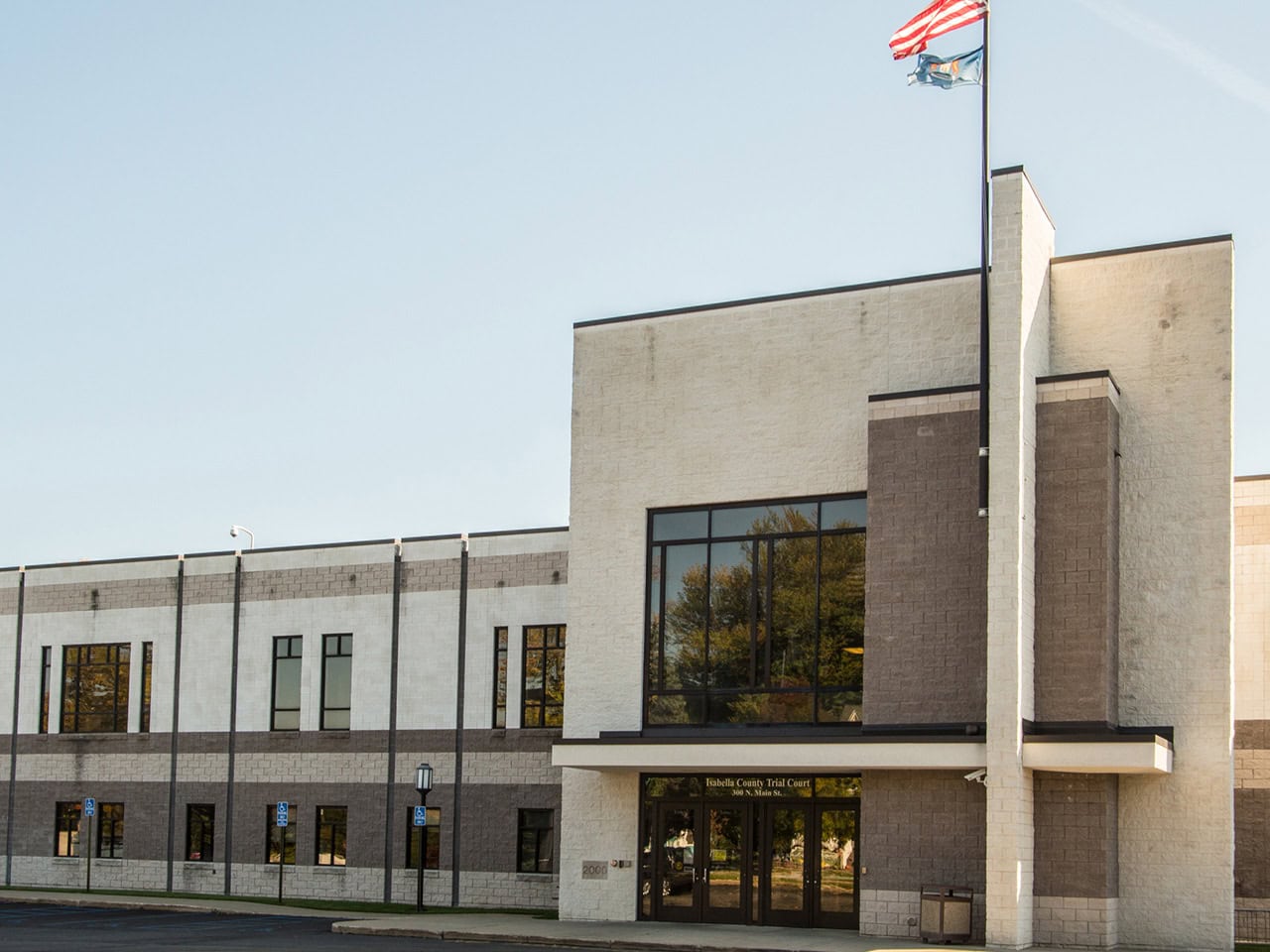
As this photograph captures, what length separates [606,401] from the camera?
3141 cm

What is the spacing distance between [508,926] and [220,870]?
46.4ft

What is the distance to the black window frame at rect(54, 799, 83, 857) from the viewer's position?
139ft

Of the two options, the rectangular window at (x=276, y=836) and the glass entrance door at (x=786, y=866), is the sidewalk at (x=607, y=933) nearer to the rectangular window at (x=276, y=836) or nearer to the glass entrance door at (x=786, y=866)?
the glass entrance door at (x=786, y=866)

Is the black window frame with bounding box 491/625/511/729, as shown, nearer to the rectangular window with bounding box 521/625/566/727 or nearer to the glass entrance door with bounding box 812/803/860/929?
the rectangular window with bounding box 521/625/566/727

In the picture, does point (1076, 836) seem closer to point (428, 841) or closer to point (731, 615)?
point (731, 615)

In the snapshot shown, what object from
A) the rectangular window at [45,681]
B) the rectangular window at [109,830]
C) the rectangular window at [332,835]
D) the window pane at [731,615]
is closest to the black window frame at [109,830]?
the rectangular window at [109,830]

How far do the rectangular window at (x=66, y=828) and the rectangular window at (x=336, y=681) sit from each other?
8126 millimetres

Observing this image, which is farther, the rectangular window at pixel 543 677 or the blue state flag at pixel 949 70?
the rectangular window at pixel 543 677

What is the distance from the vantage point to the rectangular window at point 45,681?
4347 centimetres

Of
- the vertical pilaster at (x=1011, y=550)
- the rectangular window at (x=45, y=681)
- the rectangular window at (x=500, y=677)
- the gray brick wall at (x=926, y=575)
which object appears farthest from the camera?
the rectangular window at (x=45, y=681)

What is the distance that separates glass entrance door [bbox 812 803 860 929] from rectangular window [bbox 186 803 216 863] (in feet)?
60.6

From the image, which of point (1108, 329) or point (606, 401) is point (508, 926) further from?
point (1108, 329)

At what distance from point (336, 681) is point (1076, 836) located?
20105 millimetres

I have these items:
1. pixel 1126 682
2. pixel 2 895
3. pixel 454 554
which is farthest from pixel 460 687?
pixel 1126 682
